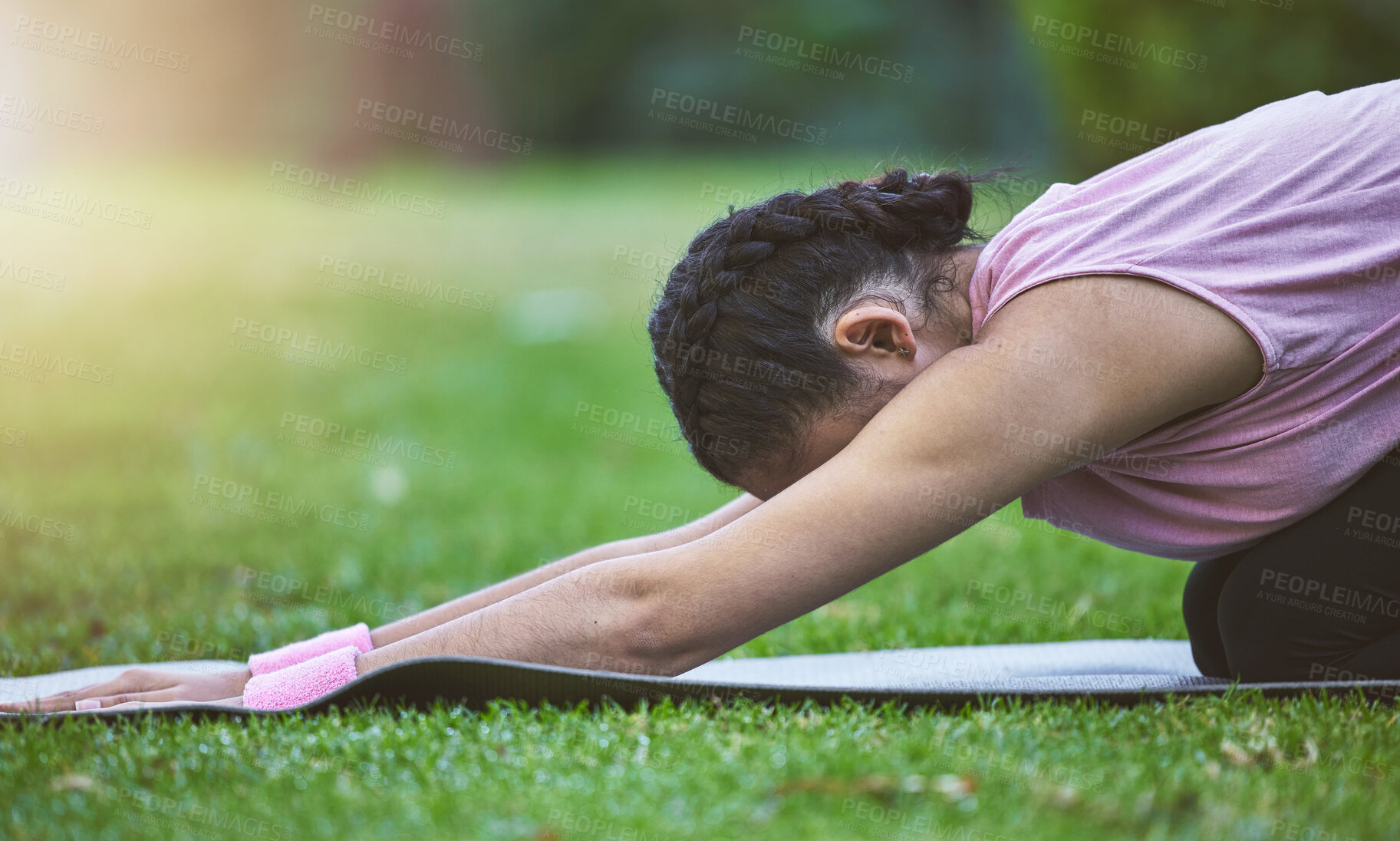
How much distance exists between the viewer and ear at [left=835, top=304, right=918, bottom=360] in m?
2.08

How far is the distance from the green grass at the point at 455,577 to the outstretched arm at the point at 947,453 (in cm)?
24

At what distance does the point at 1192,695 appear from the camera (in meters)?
2.21

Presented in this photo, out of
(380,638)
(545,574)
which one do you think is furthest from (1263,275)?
(380,638)

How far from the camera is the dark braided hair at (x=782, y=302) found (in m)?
2.10

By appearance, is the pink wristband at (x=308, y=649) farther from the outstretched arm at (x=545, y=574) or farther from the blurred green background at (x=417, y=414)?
the blurred green background at (x=417, y=414)

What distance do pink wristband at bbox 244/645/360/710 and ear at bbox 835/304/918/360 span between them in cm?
109

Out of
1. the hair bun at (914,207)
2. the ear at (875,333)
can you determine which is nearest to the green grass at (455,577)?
the ear at (875,333)

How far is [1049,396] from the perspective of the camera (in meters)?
1.87

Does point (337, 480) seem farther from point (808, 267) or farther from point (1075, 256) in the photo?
point (1075, 256)

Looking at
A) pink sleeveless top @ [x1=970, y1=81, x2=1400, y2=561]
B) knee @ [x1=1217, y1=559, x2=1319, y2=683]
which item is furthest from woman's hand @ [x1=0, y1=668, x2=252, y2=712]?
knee @ [x1=1217, y1=559, x2=1319, y2=683]

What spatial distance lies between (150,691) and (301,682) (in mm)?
358

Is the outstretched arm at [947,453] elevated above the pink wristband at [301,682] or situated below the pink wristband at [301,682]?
above

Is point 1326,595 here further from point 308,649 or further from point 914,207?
point 308,649

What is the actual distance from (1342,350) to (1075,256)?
485 millimetres
